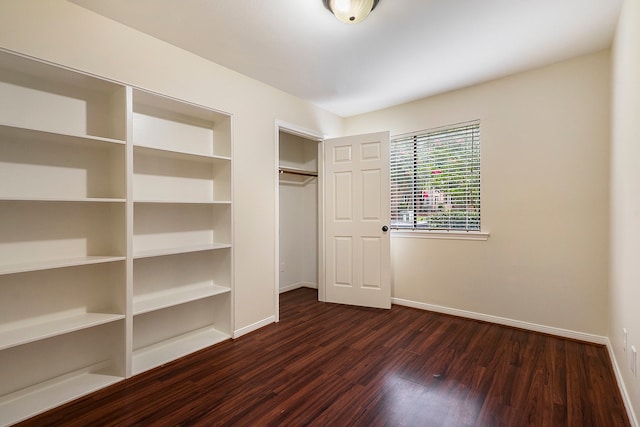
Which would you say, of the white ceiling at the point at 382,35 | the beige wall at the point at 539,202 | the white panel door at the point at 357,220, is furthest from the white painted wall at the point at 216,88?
the beige wall at the point at 539,202

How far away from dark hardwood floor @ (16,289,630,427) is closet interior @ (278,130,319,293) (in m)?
1.74

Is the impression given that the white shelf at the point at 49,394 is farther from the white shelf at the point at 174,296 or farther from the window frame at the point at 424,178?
the window frame at the point at 424,178

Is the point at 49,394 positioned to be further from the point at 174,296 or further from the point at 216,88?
the point at 216,88

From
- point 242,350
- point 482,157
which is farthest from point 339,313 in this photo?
point 482,157

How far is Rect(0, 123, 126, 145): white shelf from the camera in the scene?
169cm

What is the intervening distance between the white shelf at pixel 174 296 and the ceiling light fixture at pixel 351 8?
2.39m

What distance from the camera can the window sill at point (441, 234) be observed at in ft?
10.3

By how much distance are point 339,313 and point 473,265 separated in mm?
1589

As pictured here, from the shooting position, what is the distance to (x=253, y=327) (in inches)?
117

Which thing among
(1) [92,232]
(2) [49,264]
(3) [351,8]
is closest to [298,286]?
(1) [92,232]

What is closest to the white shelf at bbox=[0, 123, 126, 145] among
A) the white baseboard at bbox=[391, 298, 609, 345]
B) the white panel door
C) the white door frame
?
the white door frame

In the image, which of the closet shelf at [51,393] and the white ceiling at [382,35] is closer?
the closet shelf at [51,393]

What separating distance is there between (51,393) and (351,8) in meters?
3.12

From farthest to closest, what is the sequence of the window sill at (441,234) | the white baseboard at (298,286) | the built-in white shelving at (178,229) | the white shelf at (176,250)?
1. the white baseboard at (298,286)
2. the window sill at (441,234)
3. the built-in white shelving at (178,229)
4. the white shelf at (176,250)
